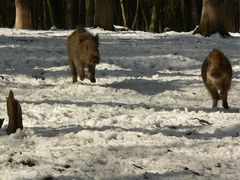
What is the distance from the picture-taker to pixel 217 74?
950 cm

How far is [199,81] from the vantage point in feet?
40.6

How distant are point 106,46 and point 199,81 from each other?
6106mm

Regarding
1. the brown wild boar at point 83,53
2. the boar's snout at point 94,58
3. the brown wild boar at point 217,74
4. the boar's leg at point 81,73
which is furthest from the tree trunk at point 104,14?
the brown wild boar at point 217,74

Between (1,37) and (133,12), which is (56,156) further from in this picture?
(133,12)

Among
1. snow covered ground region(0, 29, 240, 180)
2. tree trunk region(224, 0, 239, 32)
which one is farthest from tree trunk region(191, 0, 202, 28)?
snow covered ground region(0, 29, 240, 180)

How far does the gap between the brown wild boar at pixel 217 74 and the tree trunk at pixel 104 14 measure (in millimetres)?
13657

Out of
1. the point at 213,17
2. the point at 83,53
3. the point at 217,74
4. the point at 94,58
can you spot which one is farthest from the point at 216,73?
the point at 213,17

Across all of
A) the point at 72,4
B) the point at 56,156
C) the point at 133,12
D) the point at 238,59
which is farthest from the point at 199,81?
the point at 133,12

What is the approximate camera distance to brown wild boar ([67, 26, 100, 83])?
12.2m

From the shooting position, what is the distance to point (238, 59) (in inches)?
621

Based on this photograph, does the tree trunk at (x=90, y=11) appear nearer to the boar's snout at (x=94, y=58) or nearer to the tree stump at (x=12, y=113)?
the boar's snout at (x=94, y=58)

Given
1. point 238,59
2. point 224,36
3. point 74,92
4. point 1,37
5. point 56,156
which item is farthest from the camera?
point 224,36

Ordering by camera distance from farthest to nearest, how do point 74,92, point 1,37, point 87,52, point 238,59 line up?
point 1,37
point 238,59
point 87,52
point 74,92

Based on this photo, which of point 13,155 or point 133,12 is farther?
point 133,12
